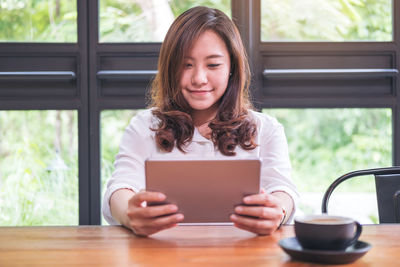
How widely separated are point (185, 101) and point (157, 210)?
2.22 ft

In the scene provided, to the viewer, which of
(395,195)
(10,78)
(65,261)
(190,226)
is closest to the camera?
(65,261)

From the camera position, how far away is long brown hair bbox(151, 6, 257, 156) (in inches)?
62.7

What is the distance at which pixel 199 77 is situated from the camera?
1.55 meters

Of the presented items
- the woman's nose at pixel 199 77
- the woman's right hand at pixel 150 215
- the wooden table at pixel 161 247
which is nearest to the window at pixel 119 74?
the woman's nose at pixel 199 77

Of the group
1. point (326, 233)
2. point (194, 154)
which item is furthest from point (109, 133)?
point (326, 233)

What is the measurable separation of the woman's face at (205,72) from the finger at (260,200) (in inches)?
21.8

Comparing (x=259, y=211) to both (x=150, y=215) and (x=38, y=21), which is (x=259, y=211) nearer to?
(x=150, y=215)

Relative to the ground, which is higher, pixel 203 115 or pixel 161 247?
pixel 203 115

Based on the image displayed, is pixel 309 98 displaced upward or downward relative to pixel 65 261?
upward

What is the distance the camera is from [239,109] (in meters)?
1.71

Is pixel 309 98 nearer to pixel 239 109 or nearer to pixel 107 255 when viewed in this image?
pixel 239 109

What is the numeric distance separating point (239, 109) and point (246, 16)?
94 cm

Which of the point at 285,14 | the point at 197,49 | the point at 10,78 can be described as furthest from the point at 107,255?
the point at 285,14

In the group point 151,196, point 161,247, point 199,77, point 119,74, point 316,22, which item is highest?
point 316,22
